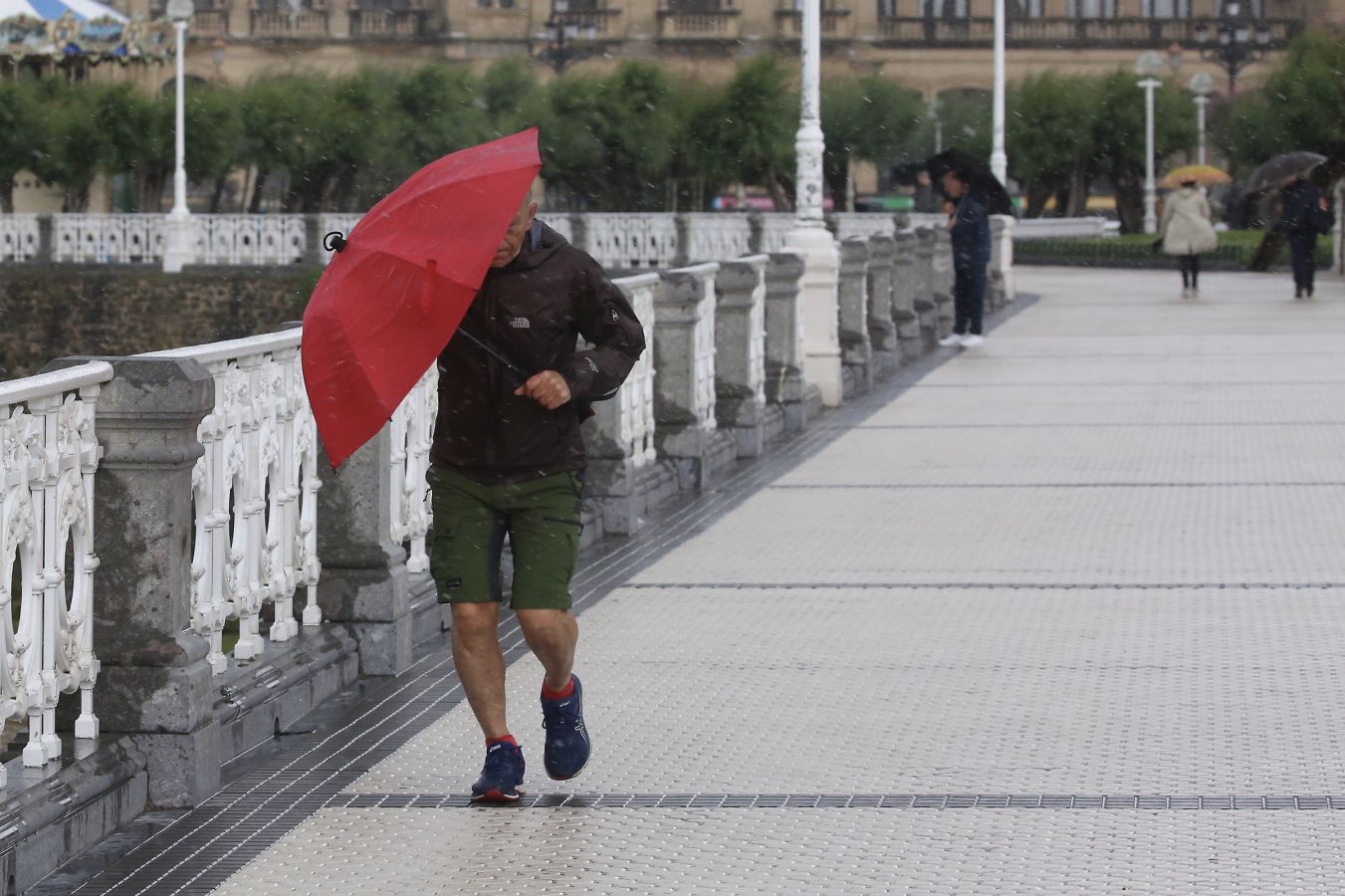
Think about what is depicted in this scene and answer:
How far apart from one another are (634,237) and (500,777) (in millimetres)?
43550

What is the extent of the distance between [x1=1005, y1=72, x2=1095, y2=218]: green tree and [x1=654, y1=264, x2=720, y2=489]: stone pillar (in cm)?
5201

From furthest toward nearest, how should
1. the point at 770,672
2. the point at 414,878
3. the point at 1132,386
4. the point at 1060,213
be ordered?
1. the point at 1060,213
2. the point at 1132,386
3. the point at 770,672
4. the point at 414,878

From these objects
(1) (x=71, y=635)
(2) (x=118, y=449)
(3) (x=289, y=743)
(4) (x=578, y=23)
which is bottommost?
(3) (x=289, y=743)

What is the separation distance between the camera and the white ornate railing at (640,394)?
12.0 meters

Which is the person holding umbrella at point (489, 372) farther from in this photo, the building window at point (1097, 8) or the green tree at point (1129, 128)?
the building window at point (1097, 8)

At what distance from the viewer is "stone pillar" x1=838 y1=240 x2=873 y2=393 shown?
19625mm

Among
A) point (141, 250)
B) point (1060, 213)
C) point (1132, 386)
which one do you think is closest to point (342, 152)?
point (141, 250)

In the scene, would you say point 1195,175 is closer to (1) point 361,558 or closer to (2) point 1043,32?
(1) point 361,558

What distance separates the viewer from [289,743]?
24.1ft

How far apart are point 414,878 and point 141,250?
47516mm

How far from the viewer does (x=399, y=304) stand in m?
5.91

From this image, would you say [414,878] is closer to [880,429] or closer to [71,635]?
[71,635]

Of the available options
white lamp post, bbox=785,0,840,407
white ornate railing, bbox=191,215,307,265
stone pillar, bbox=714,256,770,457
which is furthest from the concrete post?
white ornate railing, bbox=191,215,307,265

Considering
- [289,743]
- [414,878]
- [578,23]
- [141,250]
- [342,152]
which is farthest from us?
[578,23]
